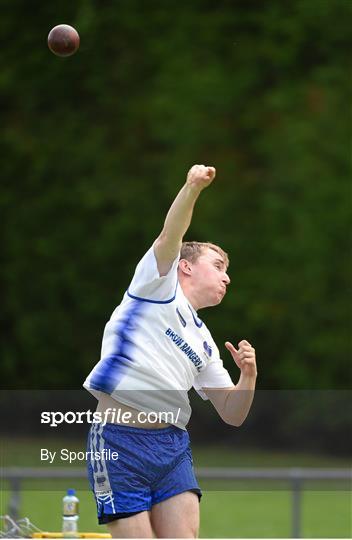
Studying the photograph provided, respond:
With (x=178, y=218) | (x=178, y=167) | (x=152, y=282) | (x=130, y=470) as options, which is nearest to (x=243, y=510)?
(x=178, y=167)

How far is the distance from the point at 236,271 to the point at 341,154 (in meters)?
1.61

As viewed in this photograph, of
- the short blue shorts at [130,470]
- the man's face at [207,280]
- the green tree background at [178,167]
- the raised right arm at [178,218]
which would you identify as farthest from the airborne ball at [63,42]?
the green tree background at [178,167]

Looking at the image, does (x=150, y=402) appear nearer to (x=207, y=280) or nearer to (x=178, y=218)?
(x=207, y=280)

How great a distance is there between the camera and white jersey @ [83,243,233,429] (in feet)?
14.8

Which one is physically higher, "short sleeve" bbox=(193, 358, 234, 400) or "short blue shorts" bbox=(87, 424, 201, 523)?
"short sleeve" bbox=(193, 358, 234, 400)

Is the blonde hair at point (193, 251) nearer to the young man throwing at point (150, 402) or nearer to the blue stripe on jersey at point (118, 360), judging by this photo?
the young man throwing at point (150, 402)

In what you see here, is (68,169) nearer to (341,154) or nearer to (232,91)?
(232,91)

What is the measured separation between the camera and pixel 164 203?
13.0 meters

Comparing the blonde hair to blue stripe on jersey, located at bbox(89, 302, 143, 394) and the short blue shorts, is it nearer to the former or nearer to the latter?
blue stripe on jersey, located at bbox(89, 302, 143, 394)

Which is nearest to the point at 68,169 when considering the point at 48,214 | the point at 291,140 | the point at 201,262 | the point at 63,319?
the point at 48,214

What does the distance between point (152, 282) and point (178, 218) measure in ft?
0.91

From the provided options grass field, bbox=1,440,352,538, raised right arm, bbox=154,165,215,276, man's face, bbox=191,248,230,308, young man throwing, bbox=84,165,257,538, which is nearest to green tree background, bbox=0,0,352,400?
grass field, bbox=1,440,352,538

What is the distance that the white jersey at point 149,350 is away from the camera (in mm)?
4512

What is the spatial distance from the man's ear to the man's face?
13 mm
